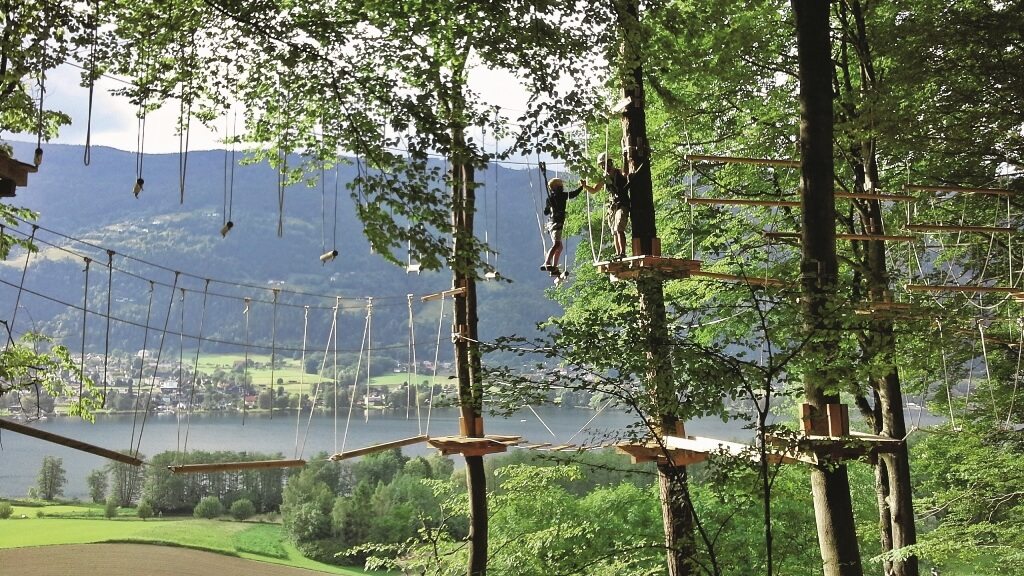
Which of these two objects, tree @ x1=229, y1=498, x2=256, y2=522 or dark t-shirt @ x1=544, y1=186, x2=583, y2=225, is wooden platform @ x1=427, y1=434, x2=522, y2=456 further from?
tree @ x1=229, y1=498, x2=256, y2=522

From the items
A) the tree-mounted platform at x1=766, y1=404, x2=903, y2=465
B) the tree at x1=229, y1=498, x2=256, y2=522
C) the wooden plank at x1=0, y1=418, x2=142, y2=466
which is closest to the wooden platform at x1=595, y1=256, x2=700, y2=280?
the tree-mounted platform at x1=766, y1=404, x2=903, y2=465

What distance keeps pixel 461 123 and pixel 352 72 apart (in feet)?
2.16

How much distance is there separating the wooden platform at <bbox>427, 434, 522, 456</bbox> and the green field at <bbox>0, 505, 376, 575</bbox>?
2241 centimetres

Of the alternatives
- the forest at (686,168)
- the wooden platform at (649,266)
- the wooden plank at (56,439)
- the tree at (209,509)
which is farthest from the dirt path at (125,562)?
the wooden platform at (649,266)

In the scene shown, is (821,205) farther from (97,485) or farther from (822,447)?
(97,485)

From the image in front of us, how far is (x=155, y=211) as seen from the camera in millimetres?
82375

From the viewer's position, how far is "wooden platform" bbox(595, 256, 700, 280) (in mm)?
5270

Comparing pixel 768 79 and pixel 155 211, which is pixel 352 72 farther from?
pixel 155 211

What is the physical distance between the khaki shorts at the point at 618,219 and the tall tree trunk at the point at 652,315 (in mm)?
65

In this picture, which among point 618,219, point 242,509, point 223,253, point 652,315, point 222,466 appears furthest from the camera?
point 223,253

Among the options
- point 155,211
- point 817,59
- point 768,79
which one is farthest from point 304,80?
point 155,211

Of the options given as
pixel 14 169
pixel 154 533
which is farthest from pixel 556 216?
pixel 154 533

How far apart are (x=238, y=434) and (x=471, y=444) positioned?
5375 centimetres

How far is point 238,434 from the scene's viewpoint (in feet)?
189
